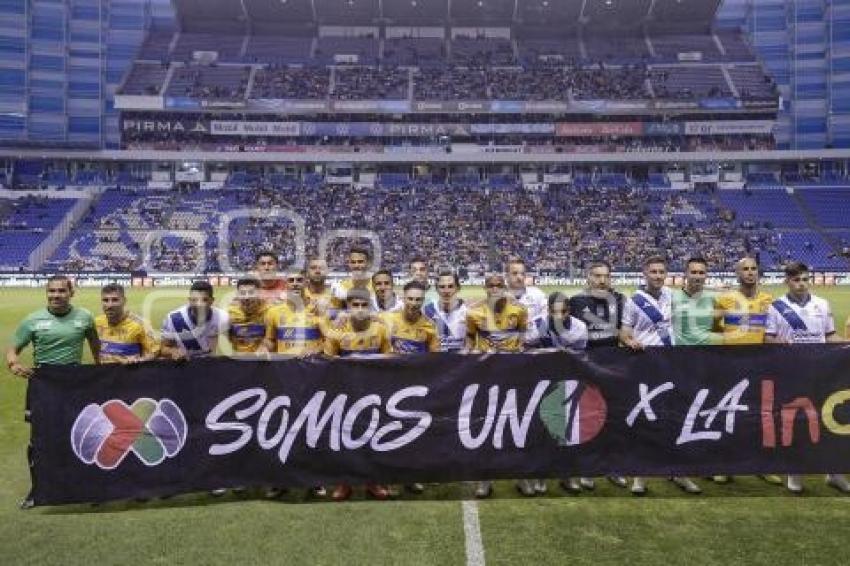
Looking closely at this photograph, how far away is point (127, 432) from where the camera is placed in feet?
21.2

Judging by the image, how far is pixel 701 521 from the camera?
6066 millimetres

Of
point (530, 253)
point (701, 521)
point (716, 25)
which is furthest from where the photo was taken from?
point (716, 25)

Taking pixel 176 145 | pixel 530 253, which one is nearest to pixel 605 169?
pixel 530 253

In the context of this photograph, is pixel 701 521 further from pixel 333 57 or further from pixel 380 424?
pixel 333 57

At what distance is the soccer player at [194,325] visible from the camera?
23.4ft

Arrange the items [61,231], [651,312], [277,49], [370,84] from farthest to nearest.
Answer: [277,49] < [370,84] < [61,231] < [651,312]

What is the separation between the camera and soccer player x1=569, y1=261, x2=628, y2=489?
735 centimetres

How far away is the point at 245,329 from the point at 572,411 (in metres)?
3.59

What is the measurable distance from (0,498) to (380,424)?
3.81 metres

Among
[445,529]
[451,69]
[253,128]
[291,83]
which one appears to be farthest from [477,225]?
[445,529]

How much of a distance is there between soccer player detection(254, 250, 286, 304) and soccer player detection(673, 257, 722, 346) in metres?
4.44

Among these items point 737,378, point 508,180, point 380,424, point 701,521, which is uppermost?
point 508,180

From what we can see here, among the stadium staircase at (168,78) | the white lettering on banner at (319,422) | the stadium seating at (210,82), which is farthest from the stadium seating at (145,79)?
the white lettering on banner at (319,422)

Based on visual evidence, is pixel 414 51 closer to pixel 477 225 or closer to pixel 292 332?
pixel 477 225
